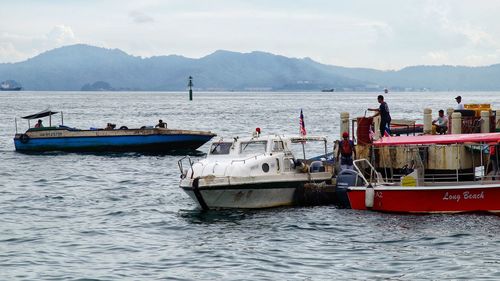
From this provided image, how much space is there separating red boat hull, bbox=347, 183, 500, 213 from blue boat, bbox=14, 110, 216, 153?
26.8 metres

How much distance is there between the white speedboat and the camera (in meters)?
29.6

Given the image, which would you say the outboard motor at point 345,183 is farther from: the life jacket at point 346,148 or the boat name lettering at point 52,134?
the boat name lettering at point 52,134

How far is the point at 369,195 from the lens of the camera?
96.2 feet

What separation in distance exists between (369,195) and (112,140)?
29.7 meters

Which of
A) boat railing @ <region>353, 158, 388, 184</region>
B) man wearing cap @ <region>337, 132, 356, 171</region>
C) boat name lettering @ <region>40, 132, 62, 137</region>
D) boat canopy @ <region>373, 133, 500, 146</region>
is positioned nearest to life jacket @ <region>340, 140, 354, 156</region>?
man wearing cap @ <region>337, 132, 356, 171</region>

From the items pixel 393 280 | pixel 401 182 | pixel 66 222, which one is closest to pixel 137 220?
pixel 66 222

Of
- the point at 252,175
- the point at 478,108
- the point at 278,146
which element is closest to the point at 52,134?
the point at 278,146

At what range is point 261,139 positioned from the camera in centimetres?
3192

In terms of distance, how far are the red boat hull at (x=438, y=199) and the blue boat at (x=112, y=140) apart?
2678cm

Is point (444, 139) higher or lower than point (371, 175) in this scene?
higher

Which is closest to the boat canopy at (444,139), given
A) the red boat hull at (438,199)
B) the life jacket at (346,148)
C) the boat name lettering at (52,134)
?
the life jacket at (346,148)

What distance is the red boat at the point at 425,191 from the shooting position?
92.5ft

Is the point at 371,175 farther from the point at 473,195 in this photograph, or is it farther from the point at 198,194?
the point at 198,194

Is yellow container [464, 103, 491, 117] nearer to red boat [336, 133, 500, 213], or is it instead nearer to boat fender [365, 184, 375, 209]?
red boat [336, 133, 500, 213]
